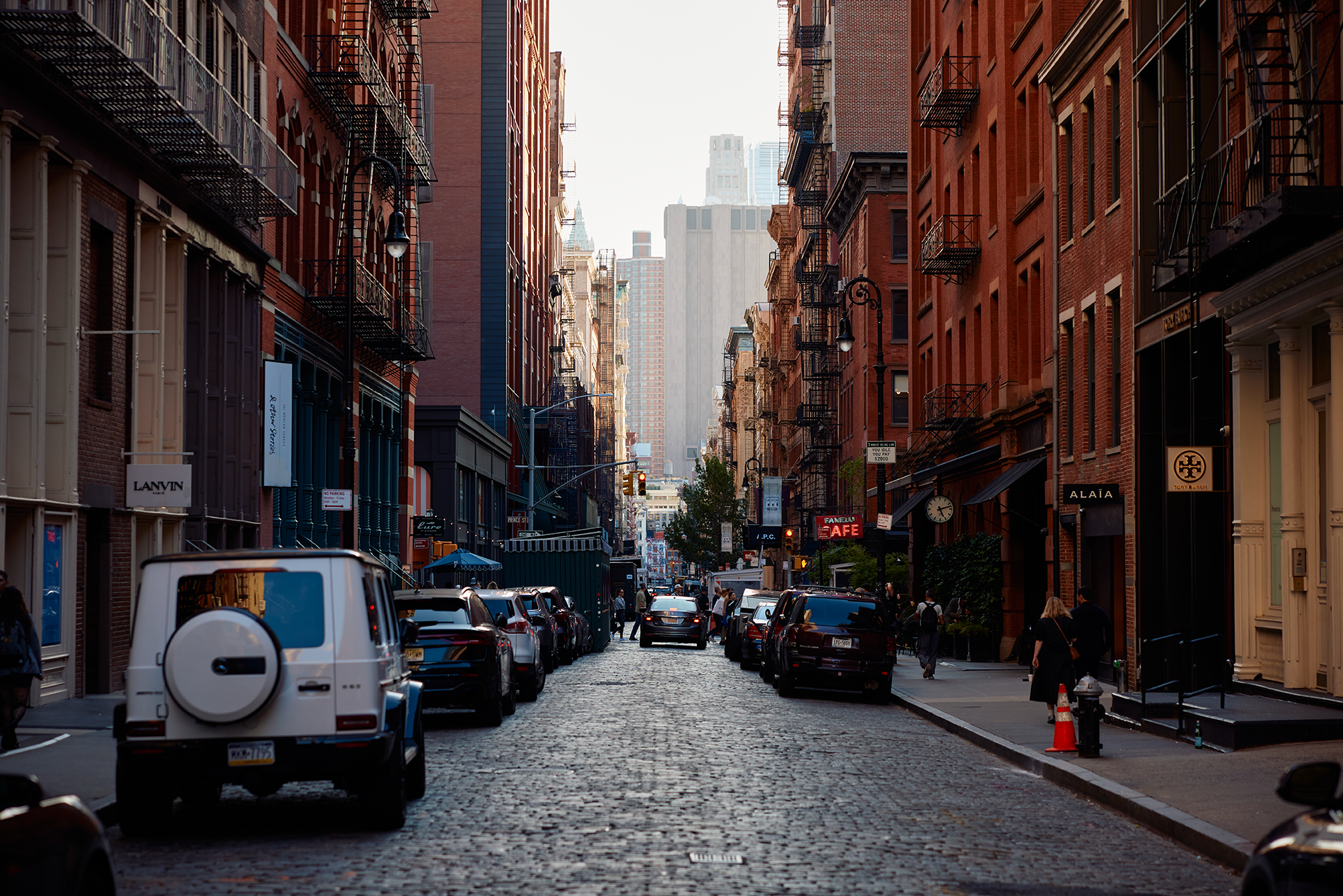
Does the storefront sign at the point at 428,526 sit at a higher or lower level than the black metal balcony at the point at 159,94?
lower

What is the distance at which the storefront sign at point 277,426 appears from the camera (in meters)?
31.3

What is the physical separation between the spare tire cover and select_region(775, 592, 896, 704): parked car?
15.8 m

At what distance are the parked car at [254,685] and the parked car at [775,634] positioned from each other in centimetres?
1641

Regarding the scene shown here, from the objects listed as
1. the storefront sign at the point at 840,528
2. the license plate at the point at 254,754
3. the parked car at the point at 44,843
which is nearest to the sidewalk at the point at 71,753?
the license plate at the point at 254,754

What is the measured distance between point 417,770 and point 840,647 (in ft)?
44.3

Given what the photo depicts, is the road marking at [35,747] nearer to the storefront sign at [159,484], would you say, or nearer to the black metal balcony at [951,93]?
the storefront sign at [159,484]

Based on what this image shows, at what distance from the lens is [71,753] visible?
15.3 meters

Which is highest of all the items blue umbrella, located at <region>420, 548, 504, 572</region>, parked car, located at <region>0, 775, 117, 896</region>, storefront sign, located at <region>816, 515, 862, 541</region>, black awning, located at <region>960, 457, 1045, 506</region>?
black awning, located at <region>960, 457, 1045, 506</region>

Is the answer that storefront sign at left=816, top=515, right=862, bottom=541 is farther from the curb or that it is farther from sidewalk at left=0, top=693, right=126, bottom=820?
sidewalk at left=0, top=693, right=126, bottom=820

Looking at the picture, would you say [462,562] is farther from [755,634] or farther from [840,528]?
[755,634]

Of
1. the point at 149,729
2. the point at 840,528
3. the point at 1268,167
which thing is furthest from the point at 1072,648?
the point at 840,528

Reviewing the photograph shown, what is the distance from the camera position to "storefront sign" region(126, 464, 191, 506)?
71.9 feet

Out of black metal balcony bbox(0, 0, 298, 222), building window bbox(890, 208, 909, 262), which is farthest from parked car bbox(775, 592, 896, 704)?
building window bbox(890, 208, 909, 262)

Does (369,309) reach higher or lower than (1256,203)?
higher
